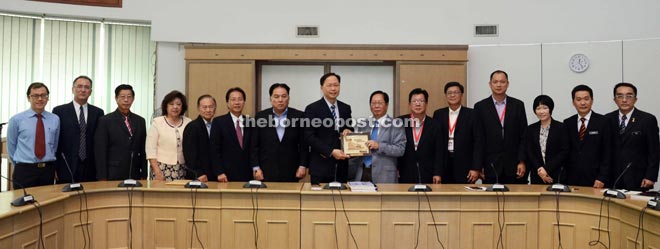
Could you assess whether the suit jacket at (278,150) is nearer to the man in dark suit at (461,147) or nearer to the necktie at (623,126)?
the man in dark suit at (461,147)

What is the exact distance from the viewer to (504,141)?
4227 millimetres

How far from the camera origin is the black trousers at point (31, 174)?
3982 mm

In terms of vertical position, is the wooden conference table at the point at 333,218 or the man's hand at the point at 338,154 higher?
the man's hand at the point at 338,154

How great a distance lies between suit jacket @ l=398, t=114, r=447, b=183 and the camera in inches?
164

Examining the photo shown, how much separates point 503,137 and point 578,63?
2.23 meters

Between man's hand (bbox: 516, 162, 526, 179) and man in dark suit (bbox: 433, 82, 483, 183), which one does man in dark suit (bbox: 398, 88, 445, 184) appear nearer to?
man in dark suit (bbox: 433, 82, 483, 183)

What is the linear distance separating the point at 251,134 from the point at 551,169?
2.48 meters

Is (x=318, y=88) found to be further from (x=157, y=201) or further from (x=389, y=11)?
(x=157, y=201)

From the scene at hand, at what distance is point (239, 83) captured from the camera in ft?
19.1

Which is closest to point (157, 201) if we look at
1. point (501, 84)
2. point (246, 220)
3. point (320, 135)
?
point (246, 220)

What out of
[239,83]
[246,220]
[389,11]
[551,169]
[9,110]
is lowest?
[246,220]

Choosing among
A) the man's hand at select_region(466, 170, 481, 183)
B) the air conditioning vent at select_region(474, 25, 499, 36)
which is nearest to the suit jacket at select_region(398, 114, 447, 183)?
the man's hand at select_region(466, 170, 481, 183)

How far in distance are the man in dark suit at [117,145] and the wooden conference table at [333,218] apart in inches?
27.5

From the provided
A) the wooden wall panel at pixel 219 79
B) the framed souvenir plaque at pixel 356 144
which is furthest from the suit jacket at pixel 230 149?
the wooden wall panel at pixel 219 79
